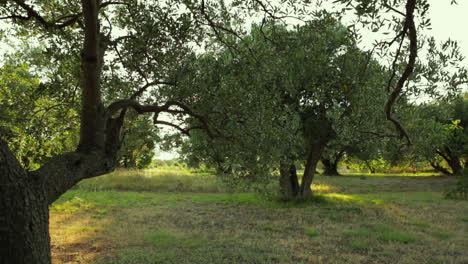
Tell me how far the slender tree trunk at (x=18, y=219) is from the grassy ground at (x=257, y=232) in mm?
4578

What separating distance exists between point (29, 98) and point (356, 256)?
10.8m

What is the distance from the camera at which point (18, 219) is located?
13.5 ft

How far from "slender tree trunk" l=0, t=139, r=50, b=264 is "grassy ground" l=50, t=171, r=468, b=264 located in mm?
4578

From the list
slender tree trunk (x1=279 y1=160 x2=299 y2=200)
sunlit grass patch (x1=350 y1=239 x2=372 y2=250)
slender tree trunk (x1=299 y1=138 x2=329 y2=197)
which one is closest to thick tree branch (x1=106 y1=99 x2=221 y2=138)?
sunlit grass patch (x1=350 y1=239 x2=372 y2=250)

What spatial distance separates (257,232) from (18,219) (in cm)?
931

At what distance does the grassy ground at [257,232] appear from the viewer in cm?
912

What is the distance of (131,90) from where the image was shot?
10258 mm

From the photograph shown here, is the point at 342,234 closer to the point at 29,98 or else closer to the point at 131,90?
the point at 131,90

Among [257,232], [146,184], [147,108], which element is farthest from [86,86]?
[146,184]

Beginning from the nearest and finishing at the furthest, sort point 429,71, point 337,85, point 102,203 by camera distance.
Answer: point 429,71
point 337,85
point 102,203

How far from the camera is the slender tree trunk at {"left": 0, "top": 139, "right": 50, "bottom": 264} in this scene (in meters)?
4.04

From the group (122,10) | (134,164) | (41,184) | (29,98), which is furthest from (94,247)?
(134,164)

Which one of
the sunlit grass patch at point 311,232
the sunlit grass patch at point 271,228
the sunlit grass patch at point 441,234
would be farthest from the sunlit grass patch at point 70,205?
the sunlit grass patch at point 441,234

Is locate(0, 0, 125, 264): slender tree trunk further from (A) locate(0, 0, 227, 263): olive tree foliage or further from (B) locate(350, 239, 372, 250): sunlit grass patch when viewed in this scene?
(B) locate(350, 239, 372, 250): sunlit grass patch
